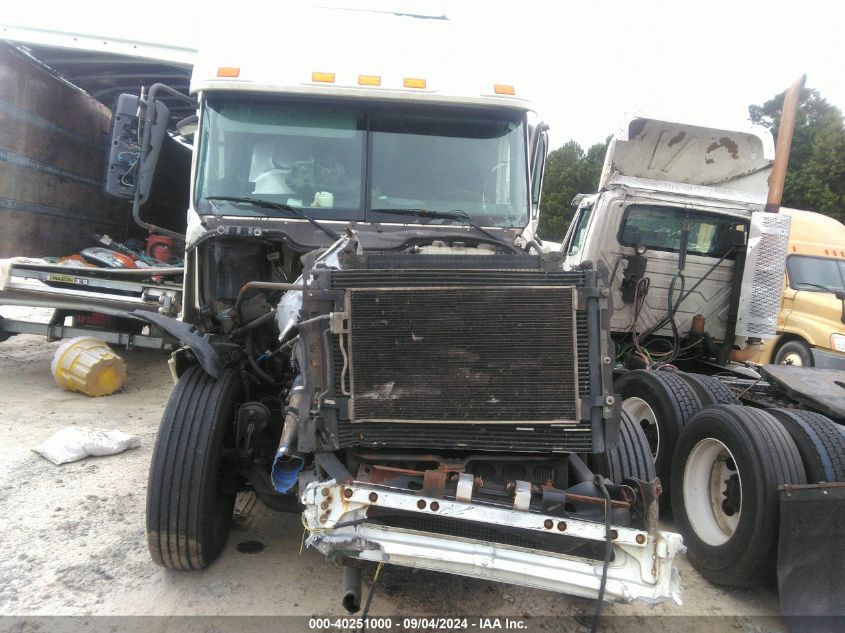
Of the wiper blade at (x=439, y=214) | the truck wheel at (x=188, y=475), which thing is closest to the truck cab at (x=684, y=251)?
the wiper blade at (x=439, y=214)

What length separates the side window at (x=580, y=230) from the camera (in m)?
6.55

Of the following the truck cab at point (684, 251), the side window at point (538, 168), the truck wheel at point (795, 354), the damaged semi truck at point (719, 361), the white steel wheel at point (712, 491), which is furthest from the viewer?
the truck wheel at point (795, 354)

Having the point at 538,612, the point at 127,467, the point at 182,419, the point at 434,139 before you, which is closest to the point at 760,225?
the point at 434,139

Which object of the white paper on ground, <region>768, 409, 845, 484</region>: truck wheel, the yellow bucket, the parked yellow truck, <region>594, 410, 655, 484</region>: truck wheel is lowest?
the white paper on ground

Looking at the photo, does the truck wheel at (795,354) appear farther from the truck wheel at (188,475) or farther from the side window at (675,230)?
the truck wheel at (188,475)

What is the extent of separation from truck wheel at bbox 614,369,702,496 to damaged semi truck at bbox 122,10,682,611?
1124mm

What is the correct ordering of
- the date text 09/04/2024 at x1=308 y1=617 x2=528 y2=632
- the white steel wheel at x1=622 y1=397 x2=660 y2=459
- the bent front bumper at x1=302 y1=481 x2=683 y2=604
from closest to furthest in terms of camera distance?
the bent front bumper at x1=302 y1=481 x2=683 y2=604
the date text 09/04/2024 at x1=308 y1=617 x2=528 y2=632
the white steel wheel at x1=622 y1=397 x2=660 y2=459

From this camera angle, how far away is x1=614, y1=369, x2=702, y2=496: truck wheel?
414 cm

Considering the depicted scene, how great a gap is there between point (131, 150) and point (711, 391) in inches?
170

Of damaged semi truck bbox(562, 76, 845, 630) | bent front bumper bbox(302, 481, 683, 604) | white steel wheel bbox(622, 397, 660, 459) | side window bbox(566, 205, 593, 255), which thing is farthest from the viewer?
side window bbox(566, 205, 593, 255)

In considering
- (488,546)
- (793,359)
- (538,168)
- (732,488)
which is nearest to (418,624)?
(488,546)

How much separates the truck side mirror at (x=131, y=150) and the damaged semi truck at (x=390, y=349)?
0.13 ft

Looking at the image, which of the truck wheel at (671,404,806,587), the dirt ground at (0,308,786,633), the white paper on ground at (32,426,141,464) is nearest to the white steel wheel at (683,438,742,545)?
the truck wheel at (671,404,806,587)

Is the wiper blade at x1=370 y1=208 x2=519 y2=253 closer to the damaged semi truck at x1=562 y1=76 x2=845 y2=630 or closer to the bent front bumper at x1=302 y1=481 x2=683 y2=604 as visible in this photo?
the damaged semi truck at x1=562 y1=76 x2=845 y2=630
